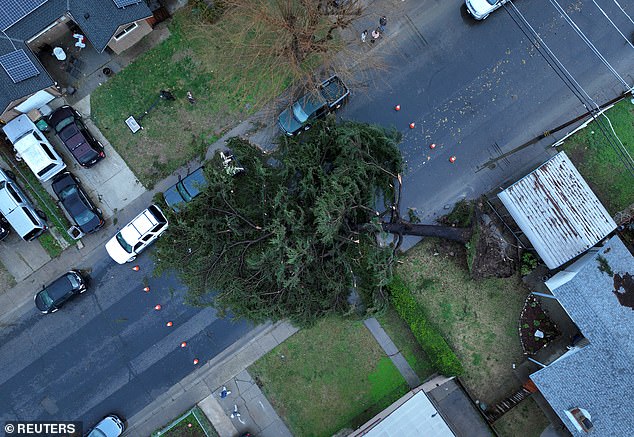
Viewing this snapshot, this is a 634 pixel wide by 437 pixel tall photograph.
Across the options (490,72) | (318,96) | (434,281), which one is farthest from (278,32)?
(434,281)

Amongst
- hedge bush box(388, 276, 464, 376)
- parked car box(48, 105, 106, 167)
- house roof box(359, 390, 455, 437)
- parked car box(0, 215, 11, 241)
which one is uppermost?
parked car box(48, 105, 106, 167)

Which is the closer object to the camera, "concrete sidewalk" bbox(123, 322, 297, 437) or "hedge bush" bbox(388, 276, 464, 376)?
"hedge bush" bbox(388, 276, 464, 376)

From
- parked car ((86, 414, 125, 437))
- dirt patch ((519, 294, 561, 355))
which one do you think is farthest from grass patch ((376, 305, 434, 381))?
parked car ((86, 414, 125, 437))

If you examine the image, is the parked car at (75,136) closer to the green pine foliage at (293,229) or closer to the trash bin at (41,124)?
the trash bin at (41,124)

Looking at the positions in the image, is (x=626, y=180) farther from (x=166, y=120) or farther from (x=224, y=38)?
(x=166, y=120)

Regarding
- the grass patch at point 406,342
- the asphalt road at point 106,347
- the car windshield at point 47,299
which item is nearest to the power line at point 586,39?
the grass patch at point 406,342

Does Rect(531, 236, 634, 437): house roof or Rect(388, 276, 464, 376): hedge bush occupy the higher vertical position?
Rect(388, 276, 464, 376): hedge bush

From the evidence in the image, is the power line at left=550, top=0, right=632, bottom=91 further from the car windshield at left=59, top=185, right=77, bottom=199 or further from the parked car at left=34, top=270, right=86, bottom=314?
the parked car at left=34, top=270, right=86, bottom=314

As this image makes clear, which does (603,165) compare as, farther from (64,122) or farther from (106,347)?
(64,122)
